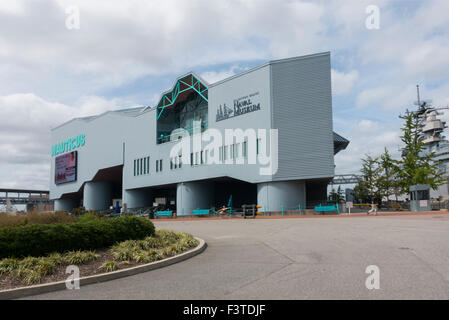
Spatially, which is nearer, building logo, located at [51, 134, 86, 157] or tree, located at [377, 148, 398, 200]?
tree, located at [377, 148, 398, 200]

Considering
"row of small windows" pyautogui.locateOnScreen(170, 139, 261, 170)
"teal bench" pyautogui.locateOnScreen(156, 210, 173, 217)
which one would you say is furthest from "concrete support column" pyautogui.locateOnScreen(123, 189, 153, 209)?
"row of small windows" pyautogui.locateOnScreen(170, 139, 261, 170)

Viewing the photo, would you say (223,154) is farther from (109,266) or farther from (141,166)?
(109,266)

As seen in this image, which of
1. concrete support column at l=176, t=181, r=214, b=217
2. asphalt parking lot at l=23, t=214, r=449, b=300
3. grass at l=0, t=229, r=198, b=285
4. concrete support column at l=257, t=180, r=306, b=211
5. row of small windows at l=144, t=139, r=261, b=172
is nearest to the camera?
asphalt parking lot at l=23, t=214, r=449, b=300

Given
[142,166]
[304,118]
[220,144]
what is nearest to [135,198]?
[142,166]

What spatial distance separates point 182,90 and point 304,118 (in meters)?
18.0

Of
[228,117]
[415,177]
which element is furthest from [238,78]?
[415,177]

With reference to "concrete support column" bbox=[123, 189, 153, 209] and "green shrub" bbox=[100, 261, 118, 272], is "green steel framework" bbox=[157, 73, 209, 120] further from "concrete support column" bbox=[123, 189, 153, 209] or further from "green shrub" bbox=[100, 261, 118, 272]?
"green shrub" bbox=[100, 261, 118, 272]

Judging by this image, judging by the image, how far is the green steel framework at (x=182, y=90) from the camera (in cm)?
4497

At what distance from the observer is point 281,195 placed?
35.5 meters

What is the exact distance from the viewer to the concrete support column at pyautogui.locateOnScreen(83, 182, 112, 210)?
6006 centimetres

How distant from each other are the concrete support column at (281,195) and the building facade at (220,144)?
0.31ft

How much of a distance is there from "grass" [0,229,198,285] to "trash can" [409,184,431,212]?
1069 inches

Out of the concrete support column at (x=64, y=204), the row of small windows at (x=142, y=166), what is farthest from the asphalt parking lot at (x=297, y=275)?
the concrete support column at (x=64, y=204)
